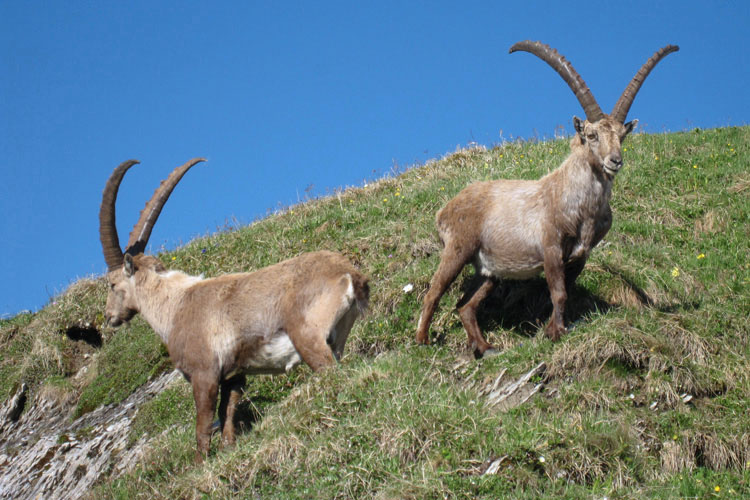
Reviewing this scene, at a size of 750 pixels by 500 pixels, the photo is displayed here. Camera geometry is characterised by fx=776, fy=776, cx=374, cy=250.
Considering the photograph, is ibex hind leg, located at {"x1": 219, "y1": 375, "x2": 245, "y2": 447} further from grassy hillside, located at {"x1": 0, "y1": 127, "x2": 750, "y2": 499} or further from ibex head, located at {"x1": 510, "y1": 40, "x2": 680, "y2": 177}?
ibex head, located at {"x1": 510, "y1": 40, "x2": 680, "y2": 177}

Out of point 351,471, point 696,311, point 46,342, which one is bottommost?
point 696,311

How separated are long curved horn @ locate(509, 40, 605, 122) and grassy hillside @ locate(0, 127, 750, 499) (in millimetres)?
2069

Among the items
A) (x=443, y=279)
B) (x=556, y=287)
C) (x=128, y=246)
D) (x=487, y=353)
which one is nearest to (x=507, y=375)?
(x=487, y=353)

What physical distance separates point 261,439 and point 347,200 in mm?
8162

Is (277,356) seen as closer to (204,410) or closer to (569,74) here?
(204,410)

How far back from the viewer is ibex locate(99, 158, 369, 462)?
7.59 meters

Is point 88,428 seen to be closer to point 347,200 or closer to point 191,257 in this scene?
point 191,257

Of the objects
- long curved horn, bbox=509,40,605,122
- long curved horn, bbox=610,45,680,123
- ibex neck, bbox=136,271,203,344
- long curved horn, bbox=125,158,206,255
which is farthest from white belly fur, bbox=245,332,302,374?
long curved horn, bbox=610,45,680,123

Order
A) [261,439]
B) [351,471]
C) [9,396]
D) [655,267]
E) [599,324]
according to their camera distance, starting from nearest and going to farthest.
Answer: [351,471] < [261,439] < [599,324] < [655,267] < [9,396]

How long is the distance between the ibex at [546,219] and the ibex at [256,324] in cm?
176

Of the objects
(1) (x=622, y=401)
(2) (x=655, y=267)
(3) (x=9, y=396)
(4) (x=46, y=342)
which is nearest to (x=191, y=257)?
(4) (x=46, y=342)

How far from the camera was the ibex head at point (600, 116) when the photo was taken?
812cm

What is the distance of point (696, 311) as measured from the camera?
28.6ft

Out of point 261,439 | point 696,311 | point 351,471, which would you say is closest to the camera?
point 351,471
